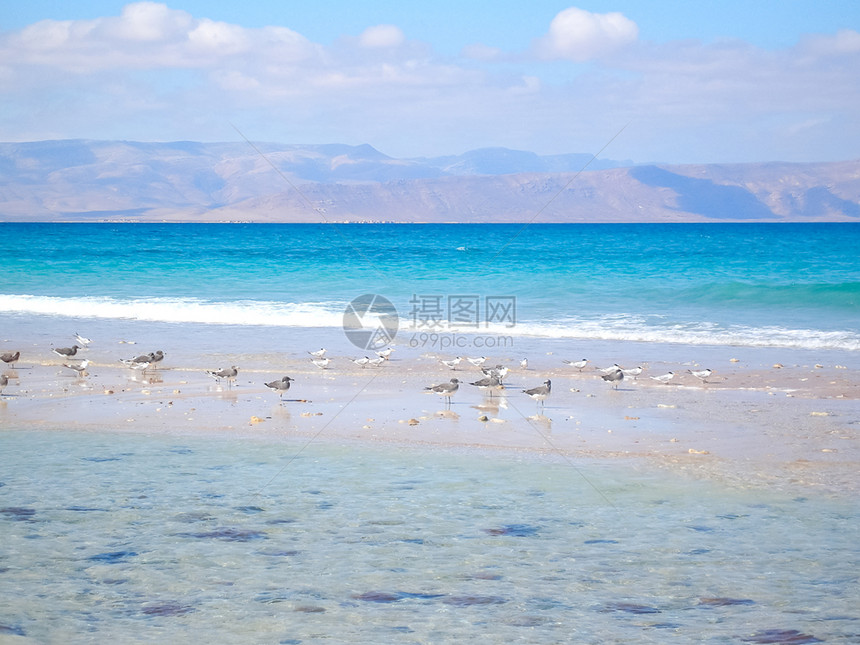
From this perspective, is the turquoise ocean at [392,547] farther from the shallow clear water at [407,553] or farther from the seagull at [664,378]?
the seagull at [664,378]

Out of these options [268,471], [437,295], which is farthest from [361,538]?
[437,295]

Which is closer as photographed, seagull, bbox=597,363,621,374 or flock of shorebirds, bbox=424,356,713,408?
flock of shorebirds, bbox=424,356,713,408

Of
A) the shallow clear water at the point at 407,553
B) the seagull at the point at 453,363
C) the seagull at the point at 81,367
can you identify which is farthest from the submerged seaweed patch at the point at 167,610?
the seagull at the point at 453,363

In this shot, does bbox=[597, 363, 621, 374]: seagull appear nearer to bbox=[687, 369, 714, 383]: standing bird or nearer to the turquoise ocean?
bbox=[687, 369, 714, 383]: standing bird

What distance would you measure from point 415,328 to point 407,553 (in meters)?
16.0

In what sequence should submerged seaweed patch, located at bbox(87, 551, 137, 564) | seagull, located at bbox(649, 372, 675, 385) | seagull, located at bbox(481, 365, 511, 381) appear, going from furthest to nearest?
seagull, located at bbox(649, 372, 675, 385) → seagull, located at bbox(481, 365, 511, 381) → submerged seaweed patch, located at bbox(87, 551, 137, 564)

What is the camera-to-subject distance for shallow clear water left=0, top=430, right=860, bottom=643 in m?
5.46

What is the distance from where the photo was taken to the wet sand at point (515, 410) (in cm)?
973

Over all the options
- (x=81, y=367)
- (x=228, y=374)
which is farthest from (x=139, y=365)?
(x=228, y=374)

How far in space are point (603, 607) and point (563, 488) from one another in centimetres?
258

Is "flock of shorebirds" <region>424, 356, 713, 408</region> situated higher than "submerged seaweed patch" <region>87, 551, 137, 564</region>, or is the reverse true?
"flock of shorebirds" <region>424, 356, 713, 408</region>

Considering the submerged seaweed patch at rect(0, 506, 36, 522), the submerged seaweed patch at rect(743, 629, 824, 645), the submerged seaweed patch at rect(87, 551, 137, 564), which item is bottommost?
the submerged seaweed patch at rect(743, 629, 824, 645)

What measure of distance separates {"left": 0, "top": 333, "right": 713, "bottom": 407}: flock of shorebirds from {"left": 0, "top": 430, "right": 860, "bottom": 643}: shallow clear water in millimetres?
3752

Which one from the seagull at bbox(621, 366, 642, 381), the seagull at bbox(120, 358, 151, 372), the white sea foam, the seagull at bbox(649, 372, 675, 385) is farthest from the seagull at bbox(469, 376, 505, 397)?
the white sea foam
